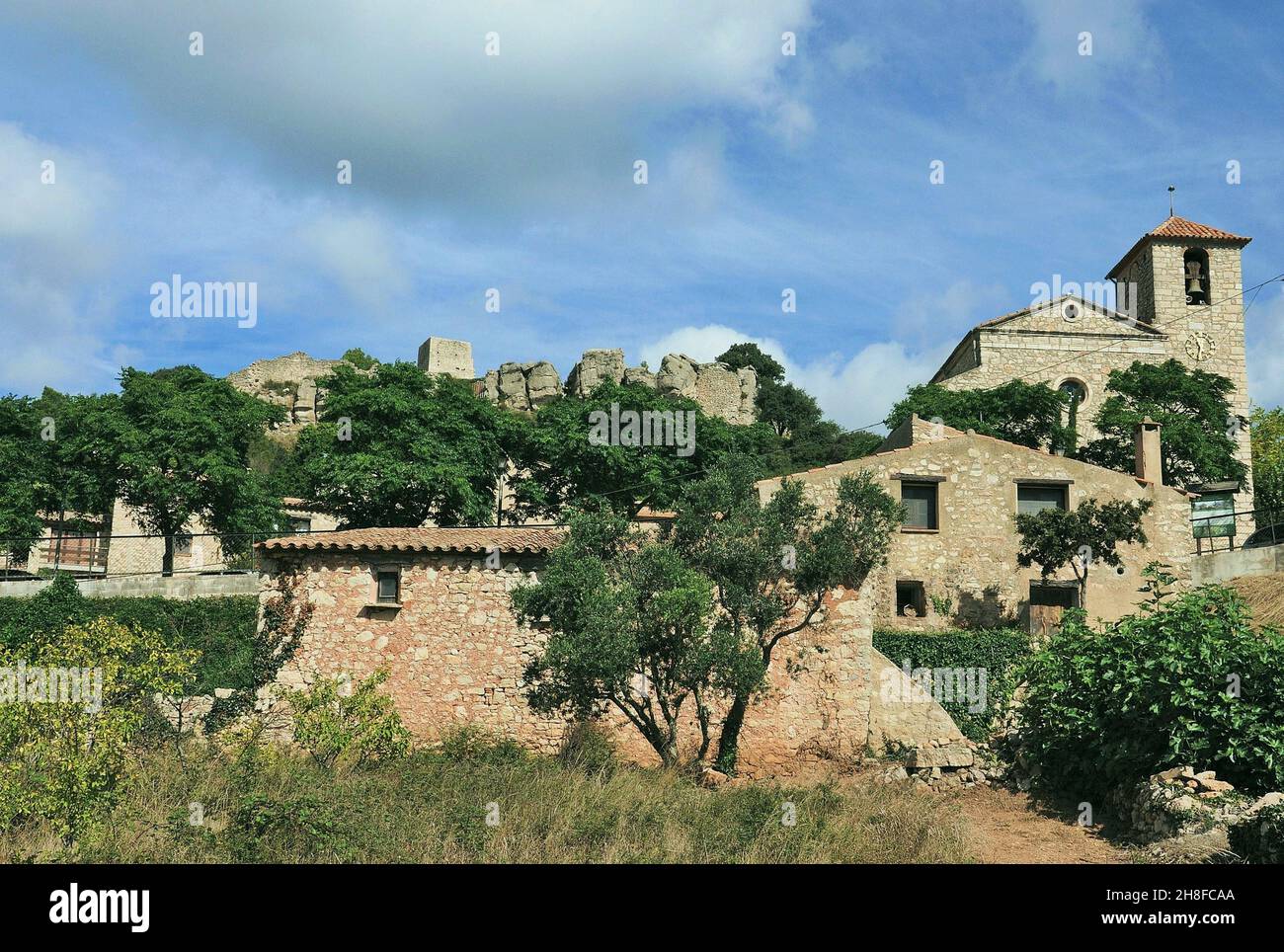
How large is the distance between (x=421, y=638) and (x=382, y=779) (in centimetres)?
487

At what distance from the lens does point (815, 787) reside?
1380cm

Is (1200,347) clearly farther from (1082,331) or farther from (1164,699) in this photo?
(1164,699)

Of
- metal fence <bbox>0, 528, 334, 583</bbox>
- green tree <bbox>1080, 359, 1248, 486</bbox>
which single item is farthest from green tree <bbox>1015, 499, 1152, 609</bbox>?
metal fence <bbox>0, 528, 334, 583</bbox>

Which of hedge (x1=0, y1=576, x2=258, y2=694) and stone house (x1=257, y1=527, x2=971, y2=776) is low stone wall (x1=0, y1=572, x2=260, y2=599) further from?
stone house (x1=257, y1=527, x2=971, y2=776)

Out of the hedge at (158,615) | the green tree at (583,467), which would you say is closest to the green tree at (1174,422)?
the green tree at (583,467)

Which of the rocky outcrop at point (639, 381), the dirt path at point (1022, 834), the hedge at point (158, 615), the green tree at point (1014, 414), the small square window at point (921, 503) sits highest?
the rocky outcrop at point (639, 381)

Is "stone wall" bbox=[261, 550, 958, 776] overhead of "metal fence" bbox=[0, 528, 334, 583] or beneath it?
beneath

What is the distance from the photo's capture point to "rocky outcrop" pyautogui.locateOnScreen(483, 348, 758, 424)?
6284 cm

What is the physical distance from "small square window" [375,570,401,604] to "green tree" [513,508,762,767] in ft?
14.2

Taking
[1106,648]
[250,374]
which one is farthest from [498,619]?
[250,374]

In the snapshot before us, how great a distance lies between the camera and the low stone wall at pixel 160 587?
27.9 meters

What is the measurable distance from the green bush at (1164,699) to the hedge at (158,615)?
58.3 ft

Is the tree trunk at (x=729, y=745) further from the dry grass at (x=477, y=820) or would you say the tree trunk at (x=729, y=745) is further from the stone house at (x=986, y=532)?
the stone house at (x=986, y=532)

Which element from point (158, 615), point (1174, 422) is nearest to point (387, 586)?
point (158, 615)
